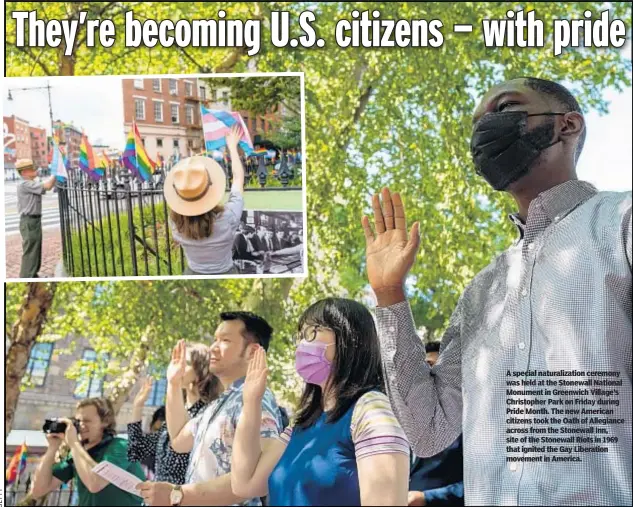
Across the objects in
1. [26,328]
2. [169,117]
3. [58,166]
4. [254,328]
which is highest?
[169,117]

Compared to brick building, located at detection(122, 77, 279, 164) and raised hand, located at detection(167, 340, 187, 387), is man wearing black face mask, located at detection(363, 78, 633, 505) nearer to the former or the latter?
raised hand, located at detection(167, 340, 187, 387)

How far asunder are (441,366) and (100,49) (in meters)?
7.08

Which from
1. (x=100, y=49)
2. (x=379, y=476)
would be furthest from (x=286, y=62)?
(x=379, y=476)

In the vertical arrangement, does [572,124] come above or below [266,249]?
above

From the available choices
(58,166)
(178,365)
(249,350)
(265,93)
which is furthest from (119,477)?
(265,93)

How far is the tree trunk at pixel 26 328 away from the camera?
8875mm

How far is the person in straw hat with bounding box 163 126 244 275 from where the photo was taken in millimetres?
5352

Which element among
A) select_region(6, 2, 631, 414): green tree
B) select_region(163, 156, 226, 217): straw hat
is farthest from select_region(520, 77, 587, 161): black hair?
select_region(6, 2, 631, 414): green tree

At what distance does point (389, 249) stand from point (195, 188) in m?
3.34

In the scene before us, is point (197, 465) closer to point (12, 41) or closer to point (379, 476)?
point (379, 476)

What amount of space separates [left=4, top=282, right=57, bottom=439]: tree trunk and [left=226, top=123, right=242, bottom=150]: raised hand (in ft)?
13.6

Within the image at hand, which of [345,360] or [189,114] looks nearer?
[345,360]

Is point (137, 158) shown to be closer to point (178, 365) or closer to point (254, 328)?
point (178, 365)

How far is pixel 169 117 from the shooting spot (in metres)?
5.93
